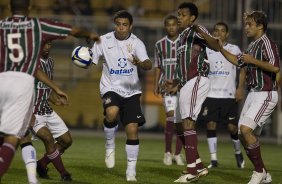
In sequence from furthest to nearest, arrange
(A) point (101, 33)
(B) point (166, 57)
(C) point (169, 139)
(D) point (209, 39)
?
(A) point (101, 33) → (B) point (166, 57) → (C) point (169, 139) → (D) point (209, 39)

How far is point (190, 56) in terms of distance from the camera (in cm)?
1155

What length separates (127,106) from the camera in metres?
11.6

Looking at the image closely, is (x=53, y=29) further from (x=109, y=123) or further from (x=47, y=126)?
(x=109, y=123)

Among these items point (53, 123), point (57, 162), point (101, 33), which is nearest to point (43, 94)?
point (53, 123)

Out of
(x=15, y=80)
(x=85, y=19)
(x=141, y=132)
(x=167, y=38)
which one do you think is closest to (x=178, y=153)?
(x=167, y=38)

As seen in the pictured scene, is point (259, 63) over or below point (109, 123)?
over

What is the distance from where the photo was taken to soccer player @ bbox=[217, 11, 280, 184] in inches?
427

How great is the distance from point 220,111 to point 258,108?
13.1 feet

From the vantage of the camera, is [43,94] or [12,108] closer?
[12,108]

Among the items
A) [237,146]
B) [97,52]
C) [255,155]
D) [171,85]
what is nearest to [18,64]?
[171,85]

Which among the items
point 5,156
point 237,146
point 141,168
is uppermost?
point 5,156

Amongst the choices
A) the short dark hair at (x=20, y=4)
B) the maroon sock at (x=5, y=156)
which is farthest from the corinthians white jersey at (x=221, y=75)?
the maroon sock at (x=5, y=156)

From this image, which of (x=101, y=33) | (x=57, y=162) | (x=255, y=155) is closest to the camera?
(x=255, y=155)

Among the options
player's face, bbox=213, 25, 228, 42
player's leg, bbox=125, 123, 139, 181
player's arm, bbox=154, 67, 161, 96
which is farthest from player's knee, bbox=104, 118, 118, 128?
player's face, bbox=213, 25, 228, 42
